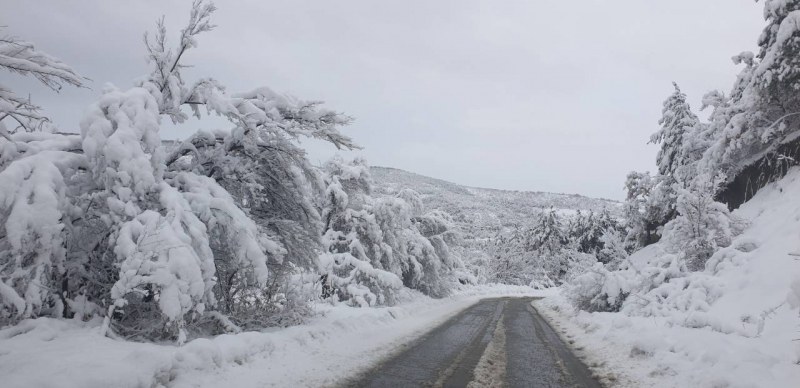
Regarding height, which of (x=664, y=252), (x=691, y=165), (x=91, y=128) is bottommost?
(x=664, y=252)

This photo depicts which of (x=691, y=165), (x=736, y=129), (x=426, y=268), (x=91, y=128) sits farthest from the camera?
(x=426, y=268)

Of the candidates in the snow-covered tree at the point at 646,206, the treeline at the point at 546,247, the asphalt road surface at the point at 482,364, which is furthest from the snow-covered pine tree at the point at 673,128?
the treeline at the point at 546,247

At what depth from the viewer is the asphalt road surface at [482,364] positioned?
6.13 meters

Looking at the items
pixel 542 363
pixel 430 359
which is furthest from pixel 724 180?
pixel 430 359

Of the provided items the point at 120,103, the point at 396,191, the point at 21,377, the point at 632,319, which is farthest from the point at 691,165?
the point at 21,377

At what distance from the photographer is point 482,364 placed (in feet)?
23.9

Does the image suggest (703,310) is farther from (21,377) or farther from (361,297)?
(21,377)

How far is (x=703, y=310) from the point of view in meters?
9.62

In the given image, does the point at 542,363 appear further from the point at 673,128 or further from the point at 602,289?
the point at 673,128

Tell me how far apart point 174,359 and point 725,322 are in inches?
333

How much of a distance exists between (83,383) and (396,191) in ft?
65.9

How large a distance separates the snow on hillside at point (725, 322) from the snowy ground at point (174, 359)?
4.17m

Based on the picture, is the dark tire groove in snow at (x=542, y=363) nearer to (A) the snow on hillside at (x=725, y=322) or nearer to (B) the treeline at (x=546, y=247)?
(A) the snow on hillside at (x=725, y=322)

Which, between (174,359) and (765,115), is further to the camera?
(765,115)
